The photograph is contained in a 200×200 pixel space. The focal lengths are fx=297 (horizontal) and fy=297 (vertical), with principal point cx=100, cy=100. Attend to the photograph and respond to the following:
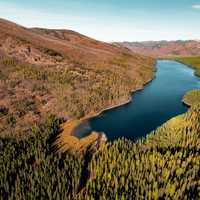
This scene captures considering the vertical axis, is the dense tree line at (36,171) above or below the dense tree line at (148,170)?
below

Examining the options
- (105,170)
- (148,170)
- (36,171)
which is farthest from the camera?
(148,170)

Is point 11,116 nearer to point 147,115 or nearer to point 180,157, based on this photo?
point 147,115

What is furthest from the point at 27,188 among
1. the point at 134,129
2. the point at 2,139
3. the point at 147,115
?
the point at 147,115

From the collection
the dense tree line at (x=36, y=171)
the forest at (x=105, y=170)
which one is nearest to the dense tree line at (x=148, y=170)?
the forest at (x=105, y=170)

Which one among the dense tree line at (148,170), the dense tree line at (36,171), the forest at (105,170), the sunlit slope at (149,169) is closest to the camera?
the dense tree line at (148,170)

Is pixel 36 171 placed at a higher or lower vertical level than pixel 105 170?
lower

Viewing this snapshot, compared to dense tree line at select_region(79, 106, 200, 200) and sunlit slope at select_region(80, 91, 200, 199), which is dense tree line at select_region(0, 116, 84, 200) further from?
dense tree line at select_region(79, 106, 200, 200)

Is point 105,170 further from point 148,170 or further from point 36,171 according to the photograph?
point 36,171

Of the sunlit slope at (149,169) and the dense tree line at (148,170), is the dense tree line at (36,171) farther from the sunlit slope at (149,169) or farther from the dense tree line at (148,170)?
the dense tree line at (148,170)

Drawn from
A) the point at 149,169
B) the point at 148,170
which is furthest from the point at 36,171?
the point at 149,169

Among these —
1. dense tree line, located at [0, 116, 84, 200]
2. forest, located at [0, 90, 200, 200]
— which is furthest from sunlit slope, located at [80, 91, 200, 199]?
dense tree line, located at [0, 116, 84, 200]

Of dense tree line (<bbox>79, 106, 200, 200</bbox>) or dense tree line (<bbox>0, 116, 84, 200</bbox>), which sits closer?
dense tree line (<bbox>79, 106, 200, 200</bbox>)
